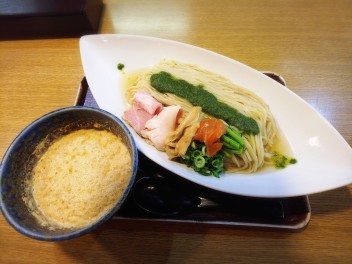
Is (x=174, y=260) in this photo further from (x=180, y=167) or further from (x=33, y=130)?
(x=33, y=130)

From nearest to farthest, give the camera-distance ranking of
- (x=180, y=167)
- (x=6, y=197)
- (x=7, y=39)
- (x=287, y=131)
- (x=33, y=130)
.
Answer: (x=6, y=197), (x=33, y=130), (x=180, y=167), (x=287, y=131), (x=7, y=39)

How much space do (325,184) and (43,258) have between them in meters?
1.37

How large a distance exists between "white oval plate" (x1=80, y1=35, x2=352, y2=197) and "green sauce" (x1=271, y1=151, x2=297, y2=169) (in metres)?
0.03

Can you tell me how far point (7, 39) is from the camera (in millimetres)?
2117

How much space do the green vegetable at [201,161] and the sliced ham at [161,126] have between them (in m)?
0.16

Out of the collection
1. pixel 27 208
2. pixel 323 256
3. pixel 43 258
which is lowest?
pixel 43 258

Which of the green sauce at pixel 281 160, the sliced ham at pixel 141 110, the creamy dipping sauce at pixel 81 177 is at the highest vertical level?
the green sauce at pixel 281 160

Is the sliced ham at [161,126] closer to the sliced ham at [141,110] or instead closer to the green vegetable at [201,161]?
the sliced ham at [141,110]

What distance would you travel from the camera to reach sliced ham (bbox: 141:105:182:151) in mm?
1410

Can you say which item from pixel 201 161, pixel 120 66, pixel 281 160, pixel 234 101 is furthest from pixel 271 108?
pixel 120 66

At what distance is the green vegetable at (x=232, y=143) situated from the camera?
1.37m

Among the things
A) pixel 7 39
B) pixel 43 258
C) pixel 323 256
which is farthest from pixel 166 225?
pixel 7 39

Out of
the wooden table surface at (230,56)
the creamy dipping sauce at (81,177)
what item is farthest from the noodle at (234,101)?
the creamy dipping sauce at (81,177)

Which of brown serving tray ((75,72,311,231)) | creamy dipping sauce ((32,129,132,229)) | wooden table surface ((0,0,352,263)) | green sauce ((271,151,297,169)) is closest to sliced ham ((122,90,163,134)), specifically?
creamy dipping sauce ((32,129,132,229))
